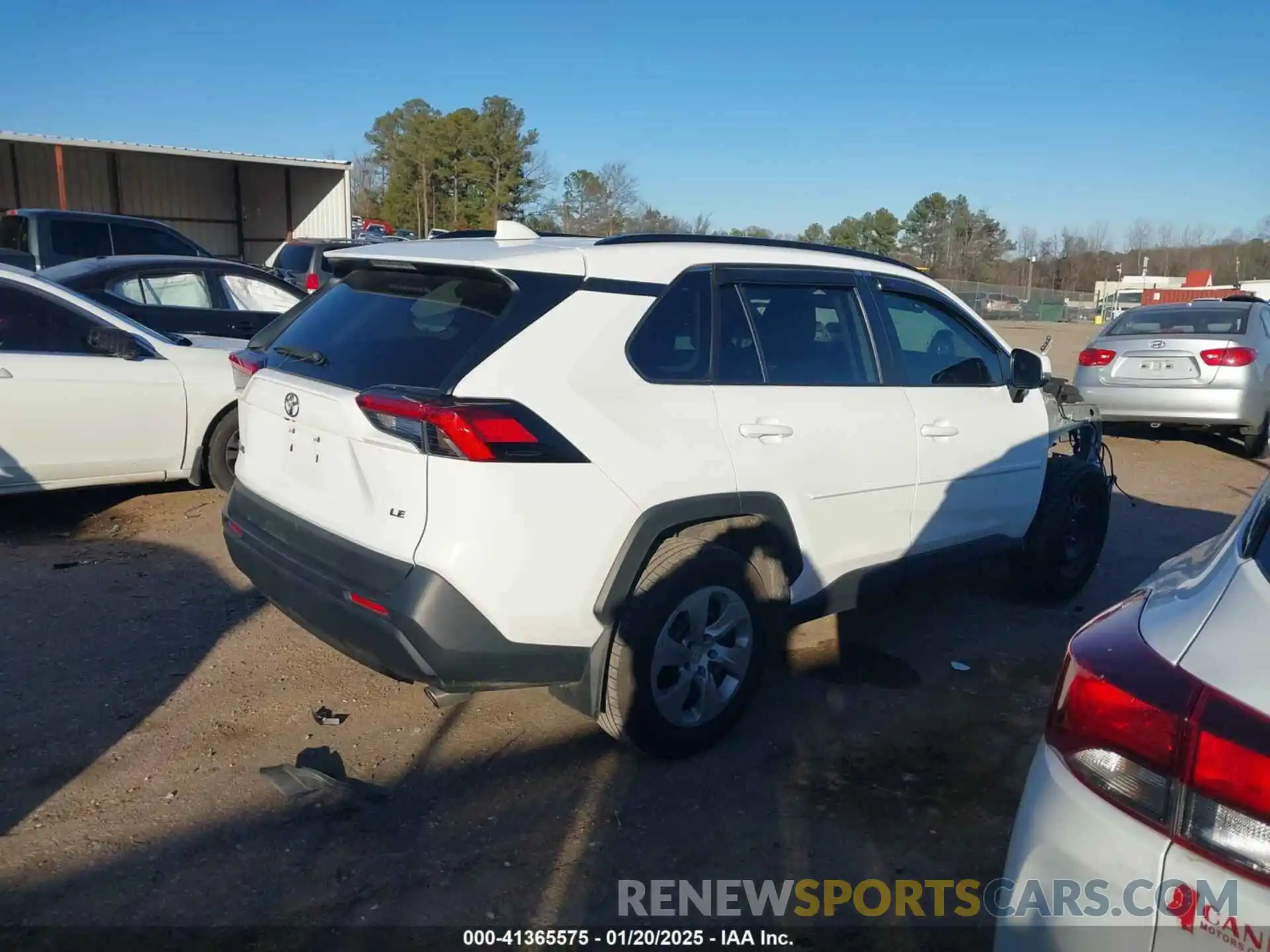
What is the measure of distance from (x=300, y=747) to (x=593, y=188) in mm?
42598

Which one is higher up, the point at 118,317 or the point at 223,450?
the point at 118,317

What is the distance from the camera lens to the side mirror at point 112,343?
245 inches

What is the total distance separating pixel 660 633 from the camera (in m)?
3.45

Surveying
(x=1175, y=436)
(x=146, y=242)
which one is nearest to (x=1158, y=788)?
(x=1175, y=436)

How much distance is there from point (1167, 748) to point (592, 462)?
6.15 feet

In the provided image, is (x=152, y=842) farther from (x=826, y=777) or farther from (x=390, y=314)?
(x=826, y=777)

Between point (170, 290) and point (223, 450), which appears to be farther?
point (170, 290)

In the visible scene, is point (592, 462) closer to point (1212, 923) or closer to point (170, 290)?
point (1212, 923)

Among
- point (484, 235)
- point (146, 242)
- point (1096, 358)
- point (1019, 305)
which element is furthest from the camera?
point (1019, 305)

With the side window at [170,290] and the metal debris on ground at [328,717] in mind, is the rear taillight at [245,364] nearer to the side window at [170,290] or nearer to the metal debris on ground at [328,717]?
the metal debris on ground at [328,717]

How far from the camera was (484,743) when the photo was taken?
3824mm

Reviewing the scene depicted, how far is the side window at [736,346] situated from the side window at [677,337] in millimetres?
67

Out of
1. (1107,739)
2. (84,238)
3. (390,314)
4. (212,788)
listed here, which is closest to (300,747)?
(212,788)

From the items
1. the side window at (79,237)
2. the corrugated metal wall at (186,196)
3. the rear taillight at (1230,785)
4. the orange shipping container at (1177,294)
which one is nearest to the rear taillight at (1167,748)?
the rear taillight at (1230,785)
